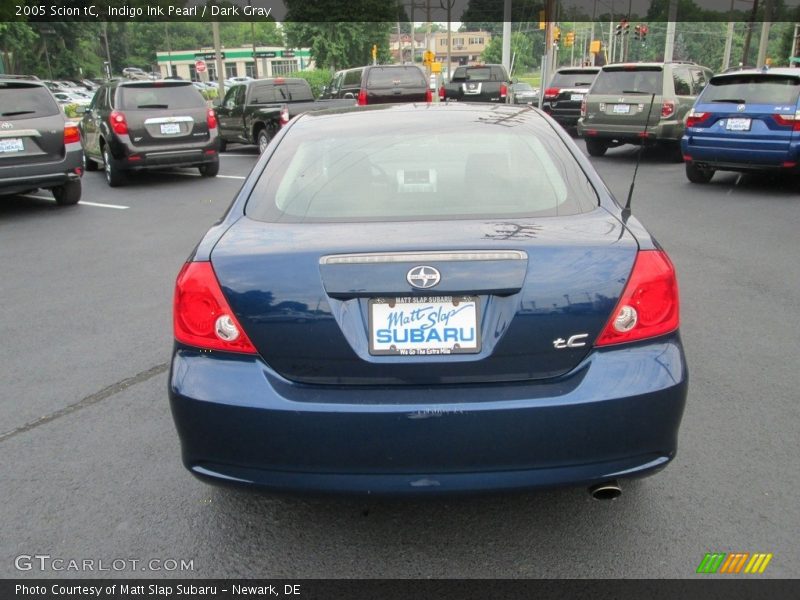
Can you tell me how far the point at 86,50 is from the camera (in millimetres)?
79188

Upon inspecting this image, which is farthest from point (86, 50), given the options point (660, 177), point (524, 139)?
point (524, 139)

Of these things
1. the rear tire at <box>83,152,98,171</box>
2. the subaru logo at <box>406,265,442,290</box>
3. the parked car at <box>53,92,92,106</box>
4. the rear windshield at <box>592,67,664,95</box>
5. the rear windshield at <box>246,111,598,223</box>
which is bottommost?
the parked car at <box>53,92,92,106</box>

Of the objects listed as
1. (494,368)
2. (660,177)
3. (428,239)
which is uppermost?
(428,239)

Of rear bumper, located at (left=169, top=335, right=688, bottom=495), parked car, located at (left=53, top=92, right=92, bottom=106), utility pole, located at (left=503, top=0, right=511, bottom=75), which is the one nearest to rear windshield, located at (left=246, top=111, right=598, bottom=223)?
rear bumper, located at (left=169, top=335, right=688, bottom=495)

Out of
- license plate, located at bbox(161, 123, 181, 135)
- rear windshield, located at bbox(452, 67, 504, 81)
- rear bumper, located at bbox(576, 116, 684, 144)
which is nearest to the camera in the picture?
license plate, located at bbox(161, 123, 181, 135)

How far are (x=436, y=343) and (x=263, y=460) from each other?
68 centimetres

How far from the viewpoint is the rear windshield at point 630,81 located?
14.2 m

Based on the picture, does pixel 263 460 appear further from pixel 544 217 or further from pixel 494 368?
pixel 544 217

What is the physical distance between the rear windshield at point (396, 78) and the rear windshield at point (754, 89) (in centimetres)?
896

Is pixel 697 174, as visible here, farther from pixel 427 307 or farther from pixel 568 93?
pixel 427 307

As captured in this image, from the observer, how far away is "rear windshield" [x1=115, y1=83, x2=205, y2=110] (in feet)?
40.2

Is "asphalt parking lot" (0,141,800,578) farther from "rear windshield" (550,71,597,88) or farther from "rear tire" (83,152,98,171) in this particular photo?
"rear windshield" (550,71,597,88)

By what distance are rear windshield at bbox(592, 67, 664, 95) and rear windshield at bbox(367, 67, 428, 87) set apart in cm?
522

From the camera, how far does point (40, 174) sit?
9.74 metres
